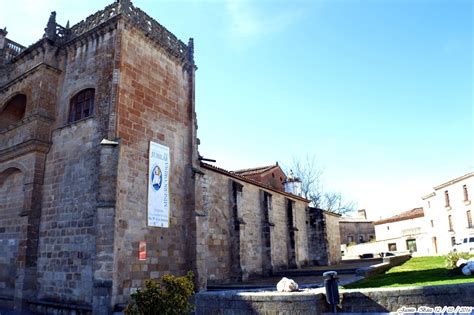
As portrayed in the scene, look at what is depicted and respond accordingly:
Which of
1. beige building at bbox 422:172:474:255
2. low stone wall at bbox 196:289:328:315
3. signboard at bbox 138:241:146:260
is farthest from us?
beige building at bbox 422:172:474:255

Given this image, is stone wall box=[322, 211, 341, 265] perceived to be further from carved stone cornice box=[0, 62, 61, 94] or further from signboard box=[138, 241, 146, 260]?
carved stone cornice box=[0, 62, 61, 94]

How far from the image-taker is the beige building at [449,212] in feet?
122

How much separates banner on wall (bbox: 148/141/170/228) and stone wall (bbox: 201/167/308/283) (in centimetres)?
259

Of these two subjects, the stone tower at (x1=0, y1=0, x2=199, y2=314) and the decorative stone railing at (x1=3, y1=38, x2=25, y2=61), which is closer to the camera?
the stone tower at (x1=0, y1=0, x2=199, y2=314)

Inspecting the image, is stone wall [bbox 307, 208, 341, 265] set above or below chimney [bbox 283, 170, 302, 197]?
below

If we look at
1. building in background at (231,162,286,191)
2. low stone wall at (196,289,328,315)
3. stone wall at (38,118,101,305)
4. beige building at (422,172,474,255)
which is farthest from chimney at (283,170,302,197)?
low stone wall at (196,289,328,315)

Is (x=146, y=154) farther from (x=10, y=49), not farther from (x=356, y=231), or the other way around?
(x=356, y=231)

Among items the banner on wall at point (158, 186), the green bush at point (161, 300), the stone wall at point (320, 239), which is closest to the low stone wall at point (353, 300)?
the green bush at point (161, 300)

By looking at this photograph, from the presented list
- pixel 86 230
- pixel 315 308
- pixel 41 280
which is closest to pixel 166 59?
pixel 86 230

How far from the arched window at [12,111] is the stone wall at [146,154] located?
21.8 feet

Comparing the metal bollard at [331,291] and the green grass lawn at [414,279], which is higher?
the metal bollard at [331,291]

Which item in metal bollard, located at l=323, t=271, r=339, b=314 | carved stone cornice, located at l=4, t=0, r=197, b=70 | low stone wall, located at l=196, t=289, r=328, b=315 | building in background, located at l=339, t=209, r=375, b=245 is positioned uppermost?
carved stone cornice, located at l=4, t=0, r=197, b=70

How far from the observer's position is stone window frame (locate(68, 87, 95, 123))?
13.2 metres

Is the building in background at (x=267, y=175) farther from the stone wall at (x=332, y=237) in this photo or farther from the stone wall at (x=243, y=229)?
the stone wall at (x=332, y=237)
